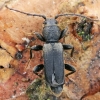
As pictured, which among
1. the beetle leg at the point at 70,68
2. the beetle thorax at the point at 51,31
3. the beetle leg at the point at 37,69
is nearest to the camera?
the beetle leg at the point at 70,68

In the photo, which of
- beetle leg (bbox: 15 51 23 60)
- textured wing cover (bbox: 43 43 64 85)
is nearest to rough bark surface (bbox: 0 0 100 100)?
beetle leg (bbox: 15 51 23 60)

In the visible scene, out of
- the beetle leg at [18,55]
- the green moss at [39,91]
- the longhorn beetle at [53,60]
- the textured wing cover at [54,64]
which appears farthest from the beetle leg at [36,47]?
the green moss at [39,91]

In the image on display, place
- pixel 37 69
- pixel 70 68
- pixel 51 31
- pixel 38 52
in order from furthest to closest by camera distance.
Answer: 1. pixel 51 31
2. pixel 38 52
3. pixel 37 69
4. pixel 70 68

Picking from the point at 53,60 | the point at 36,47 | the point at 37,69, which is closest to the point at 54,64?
the point at 53,60

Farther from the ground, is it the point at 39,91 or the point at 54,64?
the point at 54,64

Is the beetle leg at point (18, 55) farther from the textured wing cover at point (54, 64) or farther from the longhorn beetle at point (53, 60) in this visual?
the textured wing cover at point (54, 64)

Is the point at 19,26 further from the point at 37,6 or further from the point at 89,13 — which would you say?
the point at 89,13

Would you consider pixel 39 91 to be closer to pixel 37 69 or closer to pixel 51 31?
pixel 37 69

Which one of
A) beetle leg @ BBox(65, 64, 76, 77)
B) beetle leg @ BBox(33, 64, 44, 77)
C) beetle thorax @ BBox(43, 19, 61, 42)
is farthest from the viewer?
beetle thorax @ BBox(43, 19, 61, 42)

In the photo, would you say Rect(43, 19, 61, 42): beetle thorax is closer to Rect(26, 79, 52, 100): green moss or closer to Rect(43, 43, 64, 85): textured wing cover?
Rect(43, 43, 64, 85): textured wing cover
